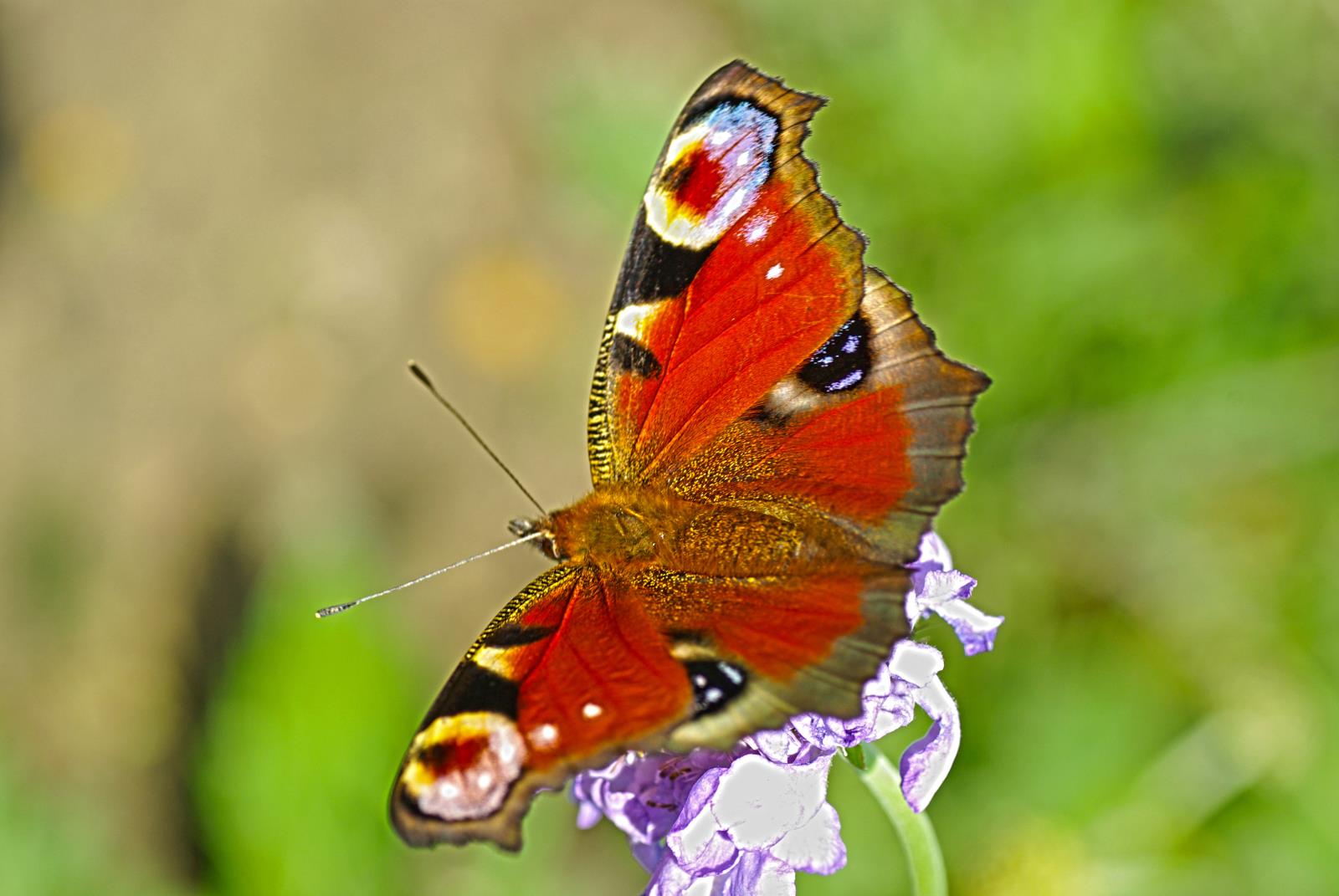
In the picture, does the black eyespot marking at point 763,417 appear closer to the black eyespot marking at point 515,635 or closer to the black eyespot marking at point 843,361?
the black eyespot marking at point 843,361

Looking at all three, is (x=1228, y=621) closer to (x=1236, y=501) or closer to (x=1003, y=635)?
(x=1236, y=501)

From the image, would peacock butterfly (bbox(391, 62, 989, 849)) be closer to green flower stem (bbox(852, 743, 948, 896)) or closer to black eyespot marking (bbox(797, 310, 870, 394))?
black eyespot marking (bbox(797, 310, 870, 394))

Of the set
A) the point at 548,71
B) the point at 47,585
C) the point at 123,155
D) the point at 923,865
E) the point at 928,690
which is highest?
the point at 123,155

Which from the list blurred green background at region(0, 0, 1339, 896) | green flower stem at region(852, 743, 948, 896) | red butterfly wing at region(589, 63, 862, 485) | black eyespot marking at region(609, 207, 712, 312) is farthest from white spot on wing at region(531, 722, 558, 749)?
blurred green background at region(0, 0, 1339, 896)

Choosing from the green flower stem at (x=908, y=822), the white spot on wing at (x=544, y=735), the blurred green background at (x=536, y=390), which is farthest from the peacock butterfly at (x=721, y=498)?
the blurred green background at (x=536, y=390)

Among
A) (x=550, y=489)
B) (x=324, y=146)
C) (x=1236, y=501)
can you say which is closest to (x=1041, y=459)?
(x=1236, y=501)

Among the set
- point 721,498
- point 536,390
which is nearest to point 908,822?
point 721,498
